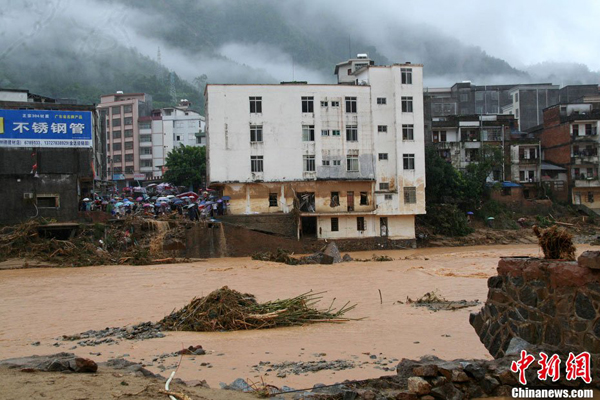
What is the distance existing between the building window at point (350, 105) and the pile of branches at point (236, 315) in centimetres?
3494

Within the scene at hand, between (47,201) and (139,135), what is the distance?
46.1 meters

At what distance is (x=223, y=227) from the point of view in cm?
4012

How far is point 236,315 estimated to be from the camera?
13.1 m

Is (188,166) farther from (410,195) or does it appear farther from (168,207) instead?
(410,195)

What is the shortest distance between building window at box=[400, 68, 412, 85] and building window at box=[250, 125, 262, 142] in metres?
11.8

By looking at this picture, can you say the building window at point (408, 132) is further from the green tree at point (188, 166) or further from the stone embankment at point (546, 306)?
the stone embankment at point (546, 306)

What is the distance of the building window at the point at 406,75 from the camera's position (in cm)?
4731

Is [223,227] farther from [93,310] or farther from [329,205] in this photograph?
[93,310]

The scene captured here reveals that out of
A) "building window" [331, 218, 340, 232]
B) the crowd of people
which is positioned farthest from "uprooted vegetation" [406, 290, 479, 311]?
"building window" [331, 218, 340, 232]

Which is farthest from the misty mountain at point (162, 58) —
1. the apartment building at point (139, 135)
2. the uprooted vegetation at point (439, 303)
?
the uprooted vegetation at point (439, 303)

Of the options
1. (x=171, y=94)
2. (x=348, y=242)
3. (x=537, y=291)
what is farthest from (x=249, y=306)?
(x=171, y=94)

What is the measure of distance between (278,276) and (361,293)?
8.72 m

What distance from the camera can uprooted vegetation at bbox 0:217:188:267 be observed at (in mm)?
34625

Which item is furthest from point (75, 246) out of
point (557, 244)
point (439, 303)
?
point (557, 244)
